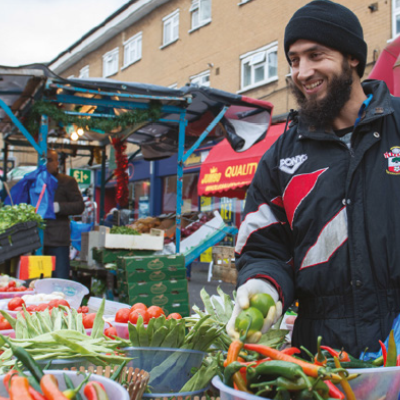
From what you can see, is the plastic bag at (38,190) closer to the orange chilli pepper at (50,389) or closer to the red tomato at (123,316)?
the red tomato at (123,316)

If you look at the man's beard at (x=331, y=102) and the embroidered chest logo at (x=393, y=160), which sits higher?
the man's beard at (x=331, y=102)

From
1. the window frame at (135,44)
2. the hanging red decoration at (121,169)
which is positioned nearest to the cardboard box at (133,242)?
the hanging red decoration at (121,169)

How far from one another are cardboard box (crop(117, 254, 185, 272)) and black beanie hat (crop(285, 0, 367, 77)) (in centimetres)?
452

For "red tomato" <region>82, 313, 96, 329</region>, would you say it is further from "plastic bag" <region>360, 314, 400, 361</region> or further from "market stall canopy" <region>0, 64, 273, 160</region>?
"market stall canopy" <region>0, 64, 273, 160</region>

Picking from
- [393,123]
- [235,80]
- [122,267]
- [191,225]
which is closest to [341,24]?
[393,123]

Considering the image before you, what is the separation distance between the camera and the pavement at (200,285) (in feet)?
33.5

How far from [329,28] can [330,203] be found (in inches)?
28.4

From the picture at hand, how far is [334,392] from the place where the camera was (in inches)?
51.4

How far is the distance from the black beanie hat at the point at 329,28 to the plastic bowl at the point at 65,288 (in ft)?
10.4

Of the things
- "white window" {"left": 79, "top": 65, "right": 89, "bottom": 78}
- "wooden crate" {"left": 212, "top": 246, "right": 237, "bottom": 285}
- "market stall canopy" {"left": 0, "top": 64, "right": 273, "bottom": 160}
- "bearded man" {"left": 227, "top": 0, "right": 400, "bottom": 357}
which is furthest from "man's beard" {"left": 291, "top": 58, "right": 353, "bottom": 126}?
"white window" {"left": 79, "top": 65, "right": 89, "bottom": 78}

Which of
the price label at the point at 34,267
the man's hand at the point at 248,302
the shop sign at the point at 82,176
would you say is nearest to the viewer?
the man's hand at the point at 248,302

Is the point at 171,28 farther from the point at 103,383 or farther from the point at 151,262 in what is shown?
the point at 103,383

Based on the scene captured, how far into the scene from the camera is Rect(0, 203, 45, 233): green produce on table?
5.91 m

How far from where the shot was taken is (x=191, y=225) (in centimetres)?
1070
